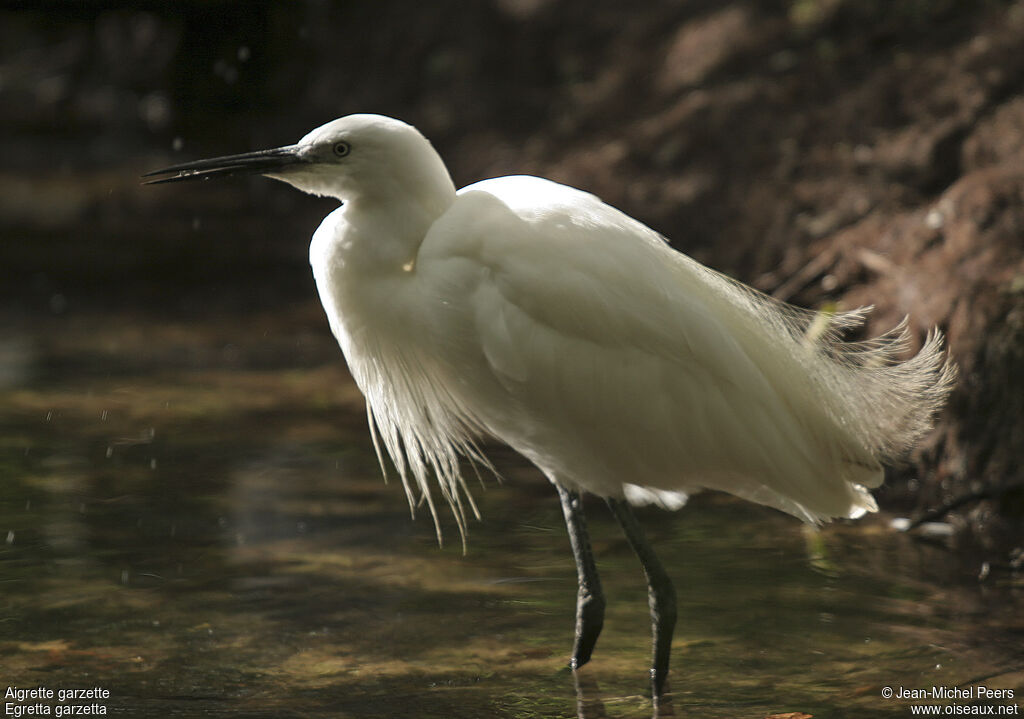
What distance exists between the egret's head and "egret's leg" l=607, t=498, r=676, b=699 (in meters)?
1.06

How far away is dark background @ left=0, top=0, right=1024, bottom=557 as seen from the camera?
17.3 feet

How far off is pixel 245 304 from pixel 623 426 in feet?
16.6

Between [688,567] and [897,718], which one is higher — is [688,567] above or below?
above

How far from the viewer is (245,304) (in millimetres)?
7938

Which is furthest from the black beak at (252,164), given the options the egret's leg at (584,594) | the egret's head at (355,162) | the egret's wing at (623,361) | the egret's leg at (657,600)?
the egret's leg at (657,600)

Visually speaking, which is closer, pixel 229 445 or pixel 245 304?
pixel 229 445

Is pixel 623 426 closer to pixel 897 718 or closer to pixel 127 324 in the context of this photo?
pixel 897 718

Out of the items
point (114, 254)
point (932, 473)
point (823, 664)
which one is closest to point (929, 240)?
point (932, 473)

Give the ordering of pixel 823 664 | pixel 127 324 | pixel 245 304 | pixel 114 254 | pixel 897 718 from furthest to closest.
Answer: pixel 114 254, pixel 245 304, pixel 127 324, pixel 823 664, pixel 897 718

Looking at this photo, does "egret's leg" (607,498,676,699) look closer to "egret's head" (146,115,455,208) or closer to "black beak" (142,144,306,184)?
"egret's head" (146,115,455,208)

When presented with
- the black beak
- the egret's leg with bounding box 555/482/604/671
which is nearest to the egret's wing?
the egret's leg with bounding box 555/482/604/671

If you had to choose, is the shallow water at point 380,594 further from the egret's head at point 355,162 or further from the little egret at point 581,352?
the egret's head at point 355,162

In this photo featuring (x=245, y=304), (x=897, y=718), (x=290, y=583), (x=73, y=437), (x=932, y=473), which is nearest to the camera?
(x=897, y=718)

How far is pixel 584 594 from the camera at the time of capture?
138 inches
